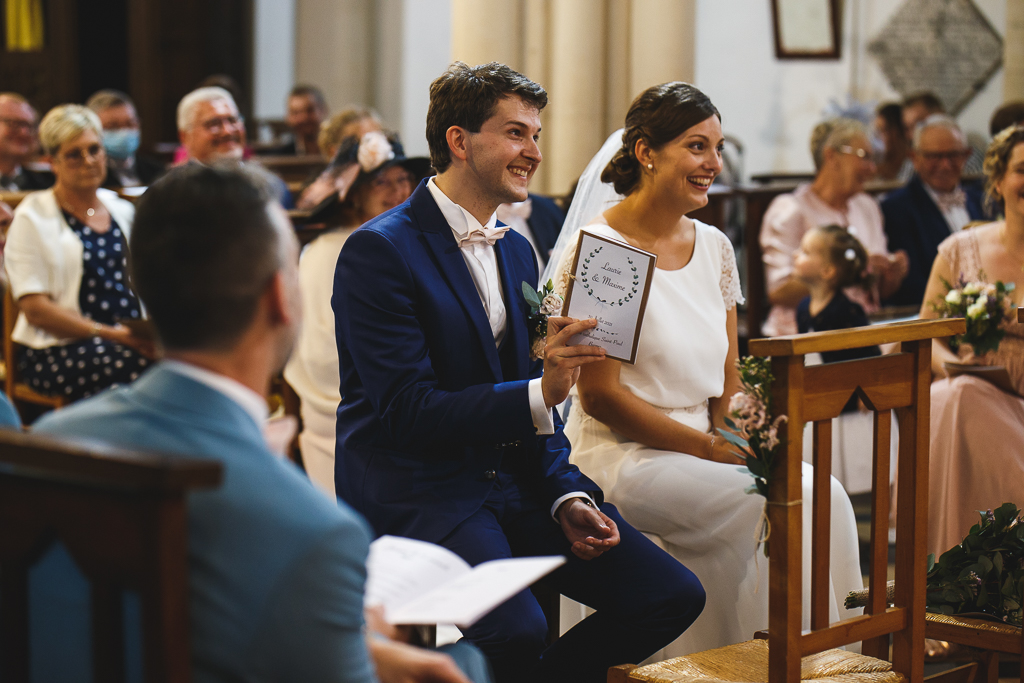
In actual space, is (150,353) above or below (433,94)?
below

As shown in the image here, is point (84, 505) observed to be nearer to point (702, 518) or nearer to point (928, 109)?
point (702, 518)

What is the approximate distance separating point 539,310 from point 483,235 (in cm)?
22

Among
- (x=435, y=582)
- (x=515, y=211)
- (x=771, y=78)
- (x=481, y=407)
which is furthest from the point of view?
(x=771, y=78)

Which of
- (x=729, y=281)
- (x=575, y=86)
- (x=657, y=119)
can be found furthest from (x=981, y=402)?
(x=575, y=86)

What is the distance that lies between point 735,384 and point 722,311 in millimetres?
213

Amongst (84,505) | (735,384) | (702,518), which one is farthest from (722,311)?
(84,505)

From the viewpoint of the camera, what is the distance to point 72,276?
4500 mm

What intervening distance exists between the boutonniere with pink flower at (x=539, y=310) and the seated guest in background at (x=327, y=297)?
1635 millimetres

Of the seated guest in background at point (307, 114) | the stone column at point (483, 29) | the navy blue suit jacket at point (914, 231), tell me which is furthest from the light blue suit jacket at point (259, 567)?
the seated guest in background at point (307, 114)

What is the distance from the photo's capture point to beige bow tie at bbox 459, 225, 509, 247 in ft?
8.24

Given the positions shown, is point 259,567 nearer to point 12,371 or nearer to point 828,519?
point 828,519

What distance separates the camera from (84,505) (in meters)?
1.18

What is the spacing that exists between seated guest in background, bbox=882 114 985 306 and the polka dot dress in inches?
146

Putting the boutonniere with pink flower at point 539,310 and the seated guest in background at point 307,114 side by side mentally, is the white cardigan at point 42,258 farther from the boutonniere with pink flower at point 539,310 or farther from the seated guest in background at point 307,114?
the seated guest in background at point 307,114
